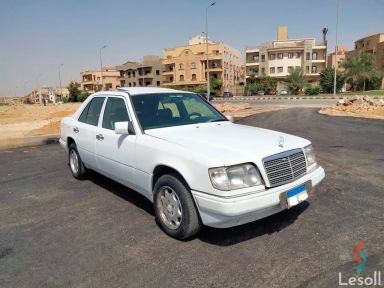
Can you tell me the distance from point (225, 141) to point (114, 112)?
1.98 meters

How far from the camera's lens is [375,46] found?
7106 cm

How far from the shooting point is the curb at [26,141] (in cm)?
1005

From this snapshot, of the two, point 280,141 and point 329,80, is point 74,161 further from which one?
point 329,80

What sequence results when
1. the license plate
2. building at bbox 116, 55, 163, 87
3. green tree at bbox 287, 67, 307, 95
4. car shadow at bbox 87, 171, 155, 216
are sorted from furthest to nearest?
building at bbox 116, 55, 163, 87, green tree at bbox 287, 67, 307, 95, car shadow at bbox 87, 171, 155, 216, the license plate

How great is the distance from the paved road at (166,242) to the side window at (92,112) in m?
1.17

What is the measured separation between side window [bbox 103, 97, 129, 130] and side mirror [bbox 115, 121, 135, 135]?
284 millimetres

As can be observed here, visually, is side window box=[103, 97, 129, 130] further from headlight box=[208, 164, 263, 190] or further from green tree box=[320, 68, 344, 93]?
green tree box=[320, 68, 344, 93]

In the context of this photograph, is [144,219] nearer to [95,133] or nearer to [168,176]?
[168,176]

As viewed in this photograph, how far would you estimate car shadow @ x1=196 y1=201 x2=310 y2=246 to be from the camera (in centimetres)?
354

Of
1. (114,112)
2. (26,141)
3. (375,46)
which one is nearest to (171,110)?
(114,112)

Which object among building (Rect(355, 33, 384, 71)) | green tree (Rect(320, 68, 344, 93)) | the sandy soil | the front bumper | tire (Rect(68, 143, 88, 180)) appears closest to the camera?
the front bumper

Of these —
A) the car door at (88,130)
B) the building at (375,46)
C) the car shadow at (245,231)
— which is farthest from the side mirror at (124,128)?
the building at (375,46)

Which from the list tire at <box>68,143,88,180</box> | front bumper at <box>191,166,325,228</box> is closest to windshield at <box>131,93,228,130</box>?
front bumper at <box>191,166,325,228</box>

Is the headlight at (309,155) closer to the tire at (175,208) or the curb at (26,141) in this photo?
the tire at (175,208)
